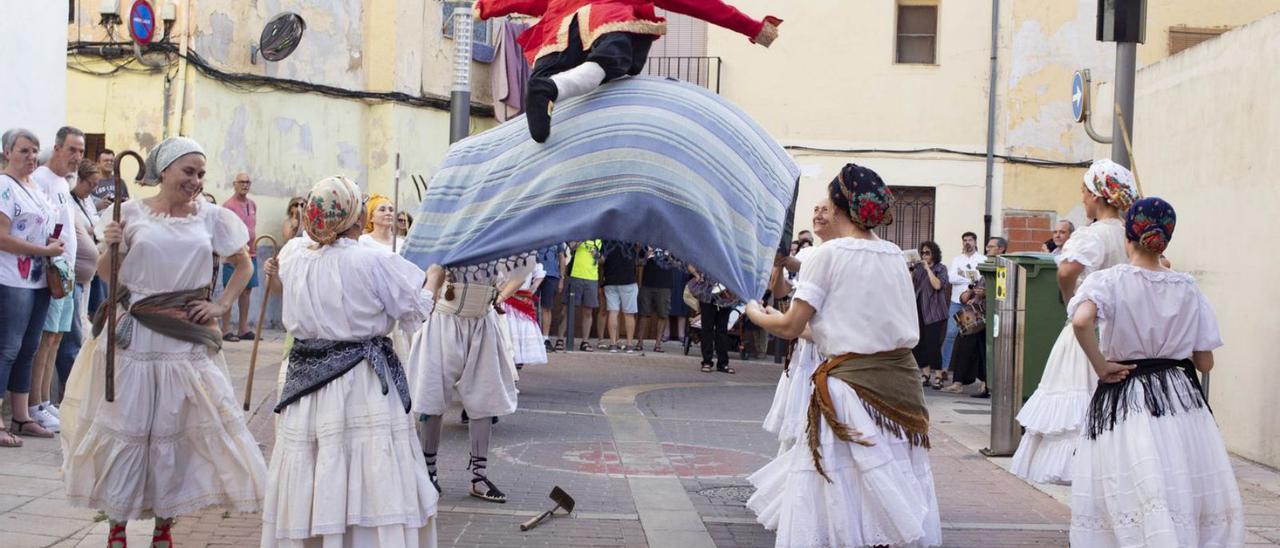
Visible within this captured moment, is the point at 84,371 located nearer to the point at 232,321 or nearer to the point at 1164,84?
the point at 1164,84

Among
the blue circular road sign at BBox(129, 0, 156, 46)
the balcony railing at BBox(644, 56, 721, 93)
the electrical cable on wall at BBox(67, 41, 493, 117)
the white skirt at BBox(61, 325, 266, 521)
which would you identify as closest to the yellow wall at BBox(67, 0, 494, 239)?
the electrical cable on wall at BBox(67, 41, 493, 117)

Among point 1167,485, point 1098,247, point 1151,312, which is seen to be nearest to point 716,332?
point 1098,247

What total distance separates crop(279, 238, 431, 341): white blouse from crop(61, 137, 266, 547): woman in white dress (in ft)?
2.54

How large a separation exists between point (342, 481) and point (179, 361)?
1244mm

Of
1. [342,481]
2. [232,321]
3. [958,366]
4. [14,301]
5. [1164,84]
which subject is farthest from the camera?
[232,321]

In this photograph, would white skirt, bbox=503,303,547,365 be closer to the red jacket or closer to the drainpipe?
the red jacket

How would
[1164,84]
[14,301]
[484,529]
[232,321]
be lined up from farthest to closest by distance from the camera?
1. [232,321]
2. [1164,84]
3. [14,301]
4. [484,529]

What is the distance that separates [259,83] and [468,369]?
39.4 feet

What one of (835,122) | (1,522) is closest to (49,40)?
(1,522)

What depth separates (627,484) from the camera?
357 inches

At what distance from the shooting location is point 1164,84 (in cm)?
1260

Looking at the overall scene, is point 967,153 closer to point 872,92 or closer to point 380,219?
point 872,92

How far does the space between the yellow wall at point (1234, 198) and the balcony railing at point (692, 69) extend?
39.5ft

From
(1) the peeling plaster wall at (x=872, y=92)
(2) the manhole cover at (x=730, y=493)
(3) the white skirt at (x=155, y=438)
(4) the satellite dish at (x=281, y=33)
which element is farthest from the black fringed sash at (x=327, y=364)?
(1) the peeling plaster wall at (x=872, y=92)
